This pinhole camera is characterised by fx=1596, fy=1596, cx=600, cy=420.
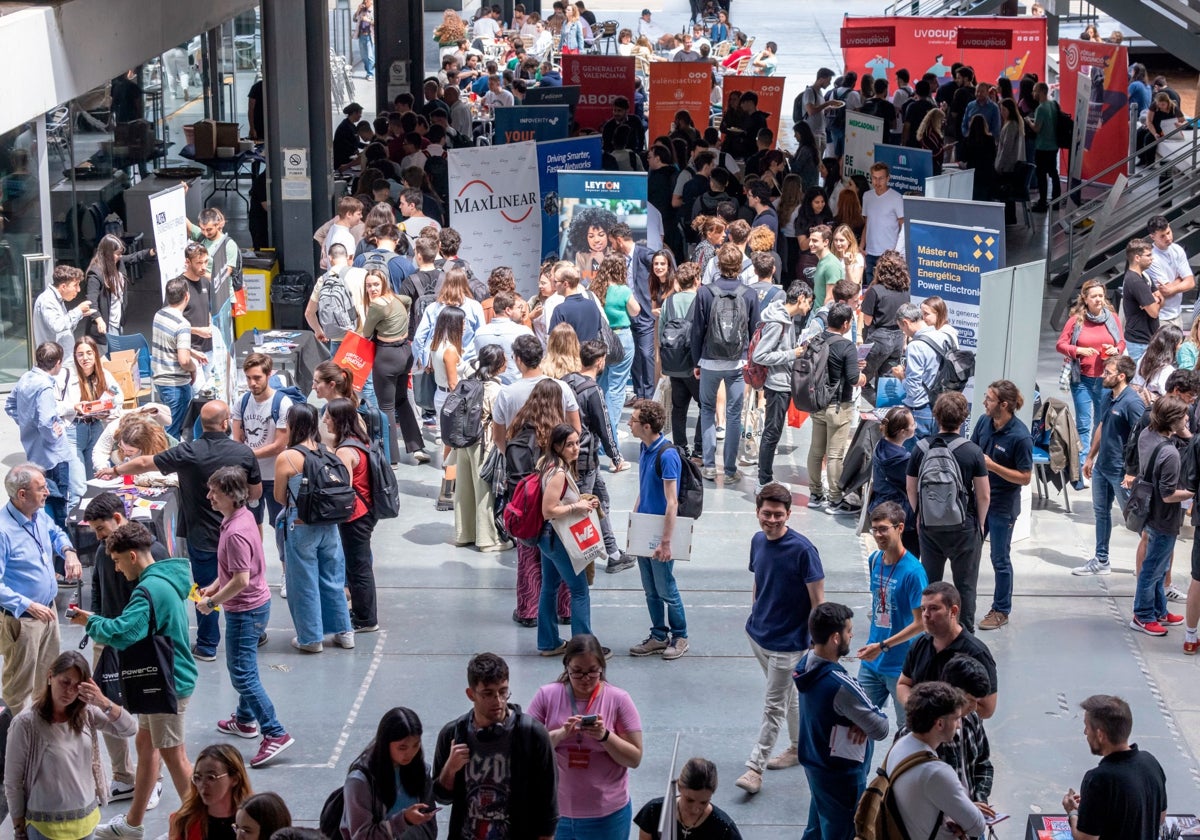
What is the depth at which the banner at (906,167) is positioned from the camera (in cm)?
1622

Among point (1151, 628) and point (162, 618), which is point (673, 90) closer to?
point (1151, 628)

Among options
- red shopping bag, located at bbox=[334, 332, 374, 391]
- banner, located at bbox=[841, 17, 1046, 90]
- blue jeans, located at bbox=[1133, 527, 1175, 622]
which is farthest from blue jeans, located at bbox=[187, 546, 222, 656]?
banner, located at bbox=[841, 17, 1046, 90]

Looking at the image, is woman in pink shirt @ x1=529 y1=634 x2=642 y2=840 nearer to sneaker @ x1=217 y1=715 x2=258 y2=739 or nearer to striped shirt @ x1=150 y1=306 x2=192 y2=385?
sneaker @ x1=217 y1=715 x2=258 y2=739

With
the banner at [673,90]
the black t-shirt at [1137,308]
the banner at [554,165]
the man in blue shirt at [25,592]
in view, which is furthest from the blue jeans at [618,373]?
the banner at [673,90]

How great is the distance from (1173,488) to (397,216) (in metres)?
9.86

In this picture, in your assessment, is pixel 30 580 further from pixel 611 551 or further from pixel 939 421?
pixel 939 421

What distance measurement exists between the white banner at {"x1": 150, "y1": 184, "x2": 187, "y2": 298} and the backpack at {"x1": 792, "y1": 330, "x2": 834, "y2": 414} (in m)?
4.70

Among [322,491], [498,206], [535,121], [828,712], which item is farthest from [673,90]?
[828,712]

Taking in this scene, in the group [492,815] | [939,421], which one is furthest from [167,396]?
[492,815]

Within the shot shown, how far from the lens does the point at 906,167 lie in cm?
1653

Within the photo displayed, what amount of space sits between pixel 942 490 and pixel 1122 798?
3.02 meters

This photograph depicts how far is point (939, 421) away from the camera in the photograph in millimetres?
9023

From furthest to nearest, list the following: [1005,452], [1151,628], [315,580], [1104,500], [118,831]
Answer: [1104,500] < [1151,628] < [1005,452] < [315,580] < [118,831]

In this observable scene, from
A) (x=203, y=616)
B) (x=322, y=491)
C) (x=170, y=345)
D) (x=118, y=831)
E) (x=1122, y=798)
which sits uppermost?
(x=170, y=345)
